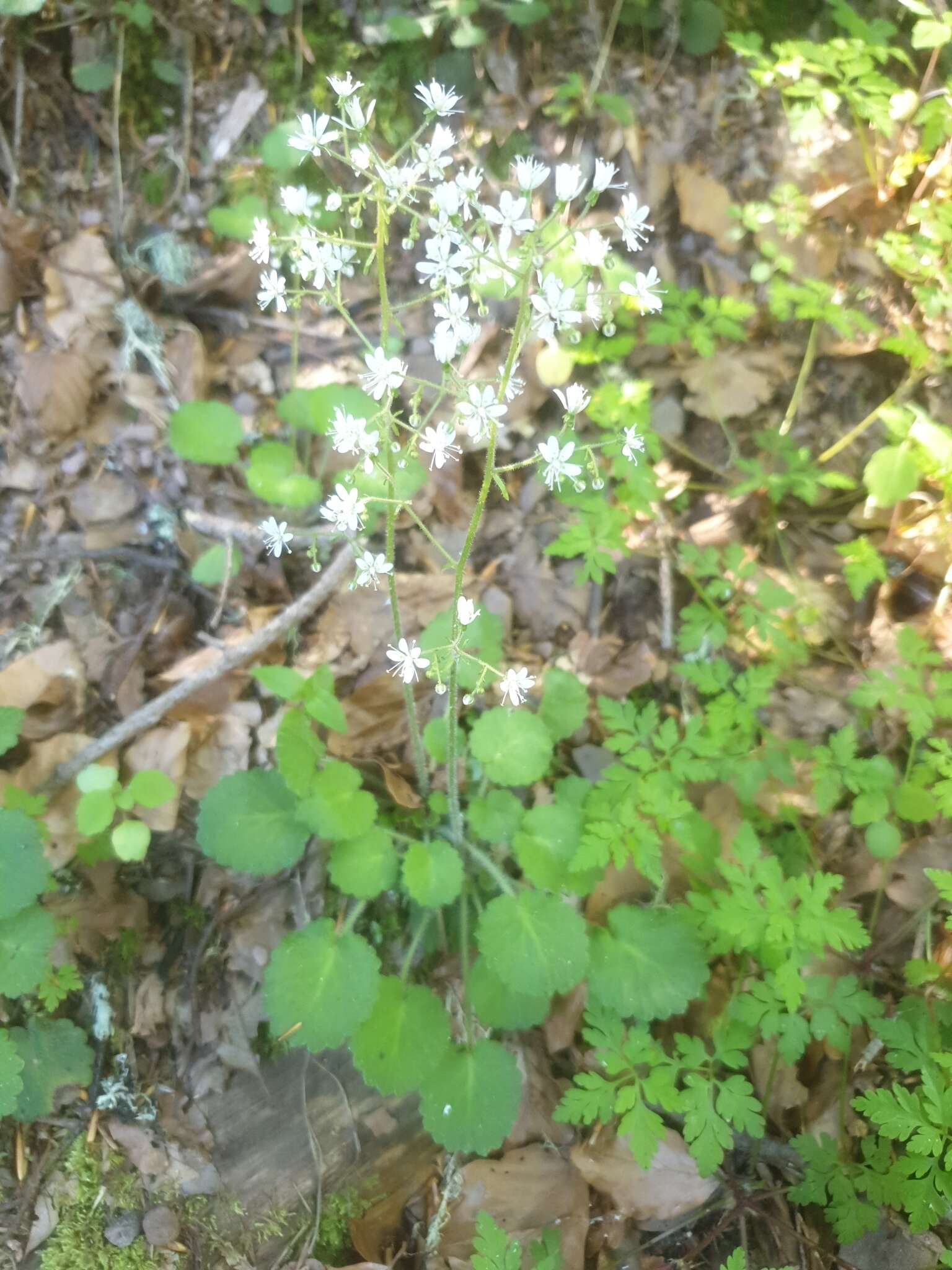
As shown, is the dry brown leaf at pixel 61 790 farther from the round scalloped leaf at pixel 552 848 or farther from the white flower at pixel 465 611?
the white flower at pixel 465 611

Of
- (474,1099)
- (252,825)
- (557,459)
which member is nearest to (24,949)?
(252,825)

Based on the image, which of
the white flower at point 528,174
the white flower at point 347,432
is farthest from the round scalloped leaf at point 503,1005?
the white flower at point 528,174

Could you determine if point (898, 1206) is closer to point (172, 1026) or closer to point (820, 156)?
point (172, 1026)

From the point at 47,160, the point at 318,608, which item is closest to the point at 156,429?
the point at 318,608

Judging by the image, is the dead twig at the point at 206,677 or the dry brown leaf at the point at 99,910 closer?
the dry brown leaf at the point at 99,910

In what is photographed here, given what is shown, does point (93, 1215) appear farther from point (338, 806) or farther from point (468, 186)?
point (468, 186)

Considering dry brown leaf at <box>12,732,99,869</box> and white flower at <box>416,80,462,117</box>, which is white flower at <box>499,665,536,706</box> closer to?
white flower at <box>416,80,462,117</box>
